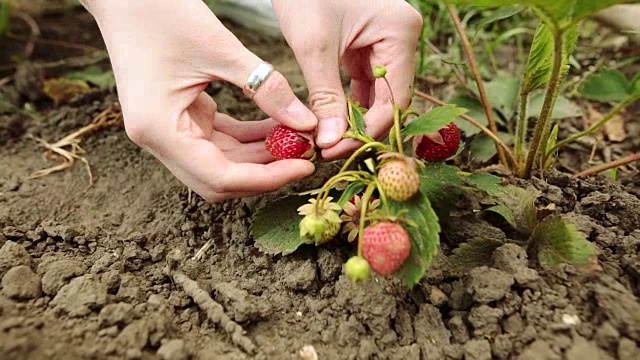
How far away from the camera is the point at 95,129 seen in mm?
1918

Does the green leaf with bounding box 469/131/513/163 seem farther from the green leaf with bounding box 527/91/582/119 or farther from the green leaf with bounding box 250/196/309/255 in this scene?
the green leaf with bounding box 250/196/309/255

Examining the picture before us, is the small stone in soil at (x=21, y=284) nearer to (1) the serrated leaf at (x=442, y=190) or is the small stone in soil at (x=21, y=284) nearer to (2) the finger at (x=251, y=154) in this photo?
(2) the finger at (x=251, y=154)

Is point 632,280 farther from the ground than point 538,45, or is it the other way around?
point 538,45

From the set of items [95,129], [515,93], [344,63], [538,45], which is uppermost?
[538,45]

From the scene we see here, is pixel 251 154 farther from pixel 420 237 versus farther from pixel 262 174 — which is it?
pixel 420 237

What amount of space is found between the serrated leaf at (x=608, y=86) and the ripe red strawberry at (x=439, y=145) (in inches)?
25.3

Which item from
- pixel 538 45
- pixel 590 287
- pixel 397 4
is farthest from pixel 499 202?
pixel 397 4

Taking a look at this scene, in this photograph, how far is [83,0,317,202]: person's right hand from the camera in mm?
1223

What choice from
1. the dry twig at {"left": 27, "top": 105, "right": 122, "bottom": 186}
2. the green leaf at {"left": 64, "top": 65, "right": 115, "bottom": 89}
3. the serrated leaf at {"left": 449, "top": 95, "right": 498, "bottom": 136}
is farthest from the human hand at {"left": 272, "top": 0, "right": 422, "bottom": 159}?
the green leaf at {"left": 64, "top": 65, "right": 115, "bottom": 89}

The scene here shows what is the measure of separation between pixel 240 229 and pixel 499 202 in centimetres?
59

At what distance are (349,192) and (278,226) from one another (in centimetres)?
22

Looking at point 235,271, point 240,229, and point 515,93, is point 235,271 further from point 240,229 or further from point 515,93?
point 515,93

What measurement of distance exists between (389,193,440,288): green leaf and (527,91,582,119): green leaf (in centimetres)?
85

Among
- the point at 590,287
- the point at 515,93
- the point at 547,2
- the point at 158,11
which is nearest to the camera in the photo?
the point at 547,2
